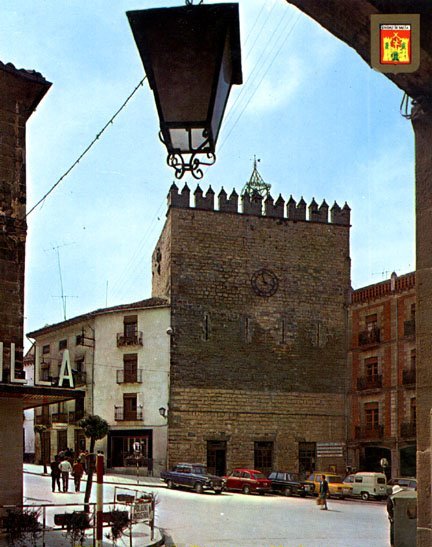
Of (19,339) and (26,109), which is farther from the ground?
(26,109)

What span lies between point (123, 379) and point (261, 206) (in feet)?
36.9

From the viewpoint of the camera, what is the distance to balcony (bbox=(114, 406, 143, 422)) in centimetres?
4159

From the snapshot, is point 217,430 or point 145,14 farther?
point 217,430

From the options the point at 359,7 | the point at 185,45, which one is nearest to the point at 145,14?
the point at 185,45

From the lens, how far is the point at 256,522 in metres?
19.7

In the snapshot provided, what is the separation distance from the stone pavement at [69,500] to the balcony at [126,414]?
313cm

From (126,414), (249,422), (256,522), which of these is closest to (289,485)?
(249,422)

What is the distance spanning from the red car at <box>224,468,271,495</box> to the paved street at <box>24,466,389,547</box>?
A: 2661mm

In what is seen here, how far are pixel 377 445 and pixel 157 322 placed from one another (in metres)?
12.2

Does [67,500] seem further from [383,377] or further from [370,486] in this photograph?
[383,377]

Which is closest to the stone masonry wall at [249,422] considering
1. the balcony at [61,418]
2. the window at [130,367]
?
the window at [130,367]

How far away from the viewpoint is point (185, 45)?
3.12 metres

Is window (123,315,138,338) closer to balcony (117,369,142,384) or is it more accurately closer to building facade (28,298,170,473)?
building facade (28,298,170,473)

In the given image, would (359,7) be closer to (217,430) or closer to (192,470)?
(192,470)
